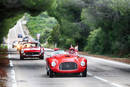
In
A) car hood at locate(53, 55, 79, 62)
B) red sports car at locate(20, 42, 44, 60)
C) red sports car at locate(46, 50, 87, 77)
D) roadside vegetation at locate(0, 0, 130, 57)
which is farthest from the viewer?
red sports car at locate(20, 42, 44, 60)

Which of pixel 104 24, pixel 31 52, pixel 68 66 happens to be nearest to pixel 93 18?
pixel 104 24

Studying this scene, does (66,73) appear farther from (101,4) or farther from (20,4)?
(101,4)

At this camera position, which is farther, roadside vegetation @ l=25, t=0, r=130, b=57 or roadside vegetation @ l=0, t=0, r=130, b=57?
roadside vegetation @ l=25, t=0, r=130, b=57

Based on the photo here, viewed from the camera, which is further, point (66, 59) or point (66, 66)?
point (66, 59)

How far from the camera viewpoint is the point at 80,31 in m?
60.2

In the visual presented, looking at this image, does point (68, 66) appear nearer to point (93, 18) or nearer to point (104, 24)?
point (104, 24)

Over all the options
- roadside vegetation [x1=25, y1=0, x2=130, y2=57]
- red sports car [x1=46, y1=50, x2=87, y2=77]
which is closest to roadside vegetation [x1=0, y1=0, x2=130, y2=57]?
roadside vegetation [x1=25, y1=0, x2=130, y2=57]

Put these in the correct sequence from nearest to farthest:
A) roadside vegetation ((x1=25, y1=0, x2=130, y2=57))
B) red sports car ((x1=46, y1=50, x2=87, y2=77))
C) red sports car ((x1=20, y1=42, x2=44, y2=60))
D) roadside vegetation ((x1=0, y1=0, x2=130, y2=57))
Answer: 1. red sports car ((x1=46, y1=50, x2=87, y2=77))
2. roadside vegetation ((x1=0, y1=0, x2=130, y2=57))
3. red sports car ((x1=20, y1=42, x2=44, y2=60))
4. roadside vegetation ((x1=25, y1=0, x2=130, y2=57))

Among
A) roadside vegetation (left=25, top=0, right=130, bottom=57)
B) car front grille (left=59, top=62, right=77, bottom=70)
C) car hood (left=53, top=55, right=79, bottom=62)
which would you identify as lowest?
car front grille (left=59, top=62, right=77, bottom=70)

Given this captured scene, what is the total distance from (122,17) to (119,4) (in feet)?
10.9

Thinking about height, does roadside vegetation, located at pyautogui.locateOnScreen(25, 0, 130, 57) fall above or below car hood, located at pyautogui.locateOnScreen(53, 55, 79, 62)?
above

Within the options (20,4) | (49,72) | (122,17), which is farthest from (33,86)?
(122,17)

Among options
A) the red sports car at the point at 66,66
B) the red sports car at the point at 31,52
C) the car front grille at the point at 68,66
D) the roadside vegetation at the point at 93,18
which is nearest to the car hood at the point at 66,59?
the red sports car at the point at 66,66

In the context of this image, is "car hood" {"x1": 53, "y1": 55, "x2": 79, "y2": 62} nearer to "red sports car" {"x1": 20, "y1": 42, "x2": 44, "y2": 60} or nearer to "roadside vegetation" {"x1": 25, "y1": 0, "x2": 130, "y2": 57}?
"red sports car" {"x1": 20, "y1": 42, "x2": 44, "y2": 60}
